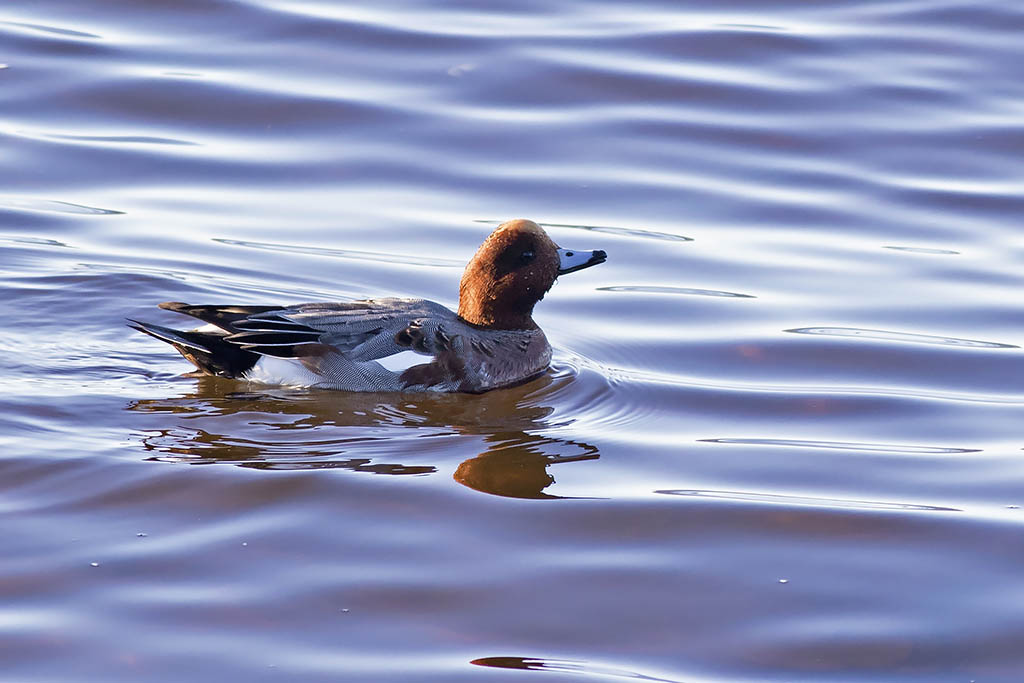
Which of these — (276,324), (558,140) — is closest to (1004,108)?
(558,140)

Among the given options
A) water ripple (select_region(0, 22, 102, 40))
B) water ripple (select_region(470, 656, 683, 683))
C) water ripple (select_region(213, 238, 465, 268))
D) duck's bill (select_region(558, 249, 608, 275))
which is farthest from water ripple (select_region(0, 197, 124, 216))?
water ripple (select_region(470, 656, 683, 683))

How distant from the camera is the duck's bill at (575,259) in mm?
7406

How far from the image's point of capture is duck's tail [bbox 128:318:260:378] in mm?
6766

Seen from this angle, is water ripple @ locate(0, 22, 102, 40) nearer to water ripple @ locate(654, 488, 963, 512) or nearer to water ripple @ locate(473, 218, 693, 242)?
water ripple @ locate(473, 218, 693, 242)

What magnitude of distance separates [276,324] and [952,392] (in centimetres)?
305

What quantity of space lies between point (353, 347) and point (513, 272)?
3.01ft

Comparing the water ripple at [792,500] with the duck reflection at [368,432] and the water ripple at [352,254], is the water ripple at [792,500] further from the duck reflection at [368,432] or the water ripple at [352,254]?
the water ripple at [352,254]

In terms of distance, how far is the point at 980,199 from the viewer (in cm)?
977

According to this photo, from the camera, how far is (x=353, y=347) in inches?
270

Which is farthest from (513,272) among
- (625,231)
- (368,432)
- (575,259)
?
(625,231)

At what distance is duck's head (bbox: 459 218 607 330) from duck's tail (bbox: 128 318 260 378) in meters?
1.17

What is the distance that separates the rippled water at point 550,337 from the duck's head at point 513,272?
0.36 meters

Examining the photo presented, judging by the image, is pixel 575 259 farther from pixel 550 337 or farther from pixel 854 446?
pixel 854 446

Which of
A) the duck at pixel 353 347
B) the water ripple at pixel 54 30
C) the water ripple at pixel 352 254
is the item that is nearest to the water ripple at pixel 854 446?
the duck at pixel 353 347
